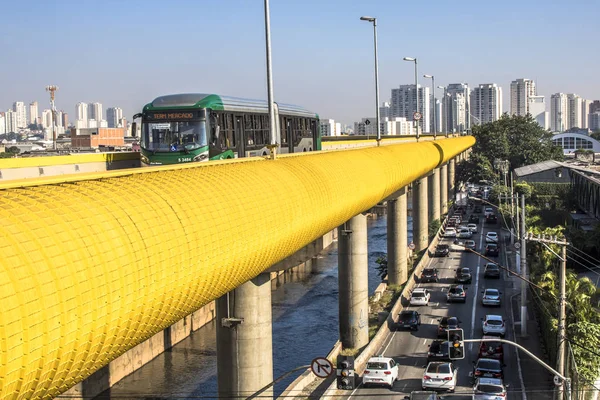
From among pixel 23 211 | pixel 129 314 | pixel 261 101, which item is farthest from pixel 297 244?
pixel 261 101

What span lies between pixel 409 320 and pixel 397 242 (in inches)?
567

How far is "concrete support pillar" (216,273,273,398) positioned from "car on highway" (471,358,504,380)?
41.8 ft

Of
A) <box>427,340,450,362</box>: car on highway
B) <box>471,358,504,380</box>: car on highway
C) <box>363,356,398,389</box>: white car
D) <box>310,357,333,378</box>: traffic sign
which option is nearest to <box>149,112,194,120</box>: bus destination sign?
<box>363,356,398,389</box>: white car

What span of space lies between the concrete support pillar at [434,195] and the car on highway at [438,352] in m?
53.7

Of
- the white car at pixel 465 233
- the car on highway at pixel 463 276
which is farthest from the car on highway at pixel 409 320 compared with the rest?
the white car at pixel 465 233

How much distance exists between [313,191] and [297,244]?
69.3 inches

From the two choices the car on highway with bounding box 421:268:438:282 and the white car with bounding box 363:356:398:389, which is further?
the car on highway with bounding box 421:268:438:282

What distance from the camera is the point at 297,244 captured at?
18.1m

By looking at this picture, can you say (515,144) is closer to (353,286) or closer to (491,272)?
(491,272)

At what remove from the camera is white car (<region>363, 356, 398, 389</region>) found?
30.0m

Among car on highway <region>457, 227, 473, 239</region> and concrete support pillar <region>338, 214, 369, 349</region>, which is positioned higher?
concrete support pillar <region>338, 214, 369, 349</region>

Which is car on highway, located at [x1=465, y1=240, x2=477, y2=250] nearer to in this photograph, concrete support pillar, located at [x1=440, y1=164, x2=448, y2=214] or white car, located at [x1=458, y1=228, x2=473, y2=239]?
white car, located at [x1=458, y1=228, x2=473, y2=239]

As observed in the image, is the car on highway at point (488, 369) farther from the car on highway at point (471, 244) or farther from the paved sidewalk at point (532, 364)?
the car on highway at point (471, 244)

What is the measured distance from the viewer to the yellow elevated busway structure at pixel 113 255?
23.7ft
